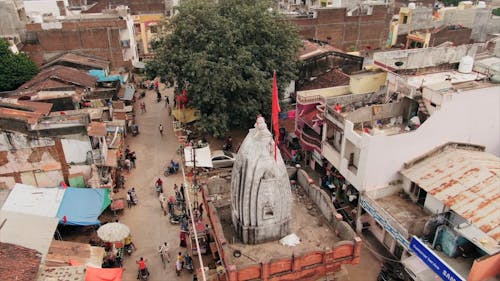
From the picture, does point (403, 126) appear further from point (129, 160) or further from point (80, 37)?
point (80, 37)

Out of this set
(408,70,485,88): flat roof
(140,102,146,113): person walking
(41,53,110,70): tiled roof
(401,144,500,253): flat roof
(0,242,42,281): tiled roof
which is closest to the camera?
(0,242,42,281): tiled roof

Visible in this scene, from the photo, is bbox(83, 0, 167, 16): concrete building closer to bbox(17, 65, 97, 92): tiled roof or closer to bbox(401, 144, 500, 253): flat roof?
bbox(17, 65, 97, 92): tiled roof

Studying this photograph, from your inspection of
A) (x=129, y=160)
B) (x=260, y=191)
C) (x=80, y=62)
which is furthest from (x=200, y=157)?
(x=80, y=62)

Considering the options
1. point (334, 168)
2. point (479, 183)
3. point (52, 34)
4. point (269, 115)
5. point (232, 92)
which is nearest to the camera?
point (479, 183)

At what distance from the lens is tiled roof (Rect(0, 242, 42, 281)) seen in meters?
14.4

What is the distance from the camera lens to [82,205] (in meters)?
21.8

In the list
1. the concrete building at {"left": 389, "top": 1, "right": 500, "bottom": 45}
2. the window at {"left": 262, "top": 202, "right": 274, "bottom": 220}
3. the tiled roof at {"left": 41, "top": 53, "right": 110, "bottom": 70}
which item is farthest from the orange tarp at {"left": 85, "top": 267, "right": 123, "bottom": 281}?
the concrete building at {"left": 389, "top": 1, "right": 500, "bottom": 45}

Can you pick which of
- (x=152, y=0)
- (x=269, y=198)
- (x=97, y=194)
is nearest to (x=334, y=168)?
(x=269, y=198)

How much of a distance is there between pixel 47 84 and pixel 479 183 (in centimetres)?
3149

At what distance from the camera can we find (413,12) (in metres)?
48.6

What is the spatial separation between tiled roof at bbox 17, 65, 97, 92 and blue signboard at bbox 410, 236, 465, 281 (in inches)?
1116

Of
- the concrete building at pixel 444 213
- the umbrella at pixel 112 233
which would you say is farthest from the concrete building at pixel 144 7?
the concrete building at pixel 444 213

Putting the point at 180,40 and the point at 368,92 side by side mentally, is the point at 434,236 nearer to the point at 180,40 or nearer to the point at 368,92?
the point at 368,92

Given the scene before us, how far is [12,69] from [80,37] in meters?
8.11
